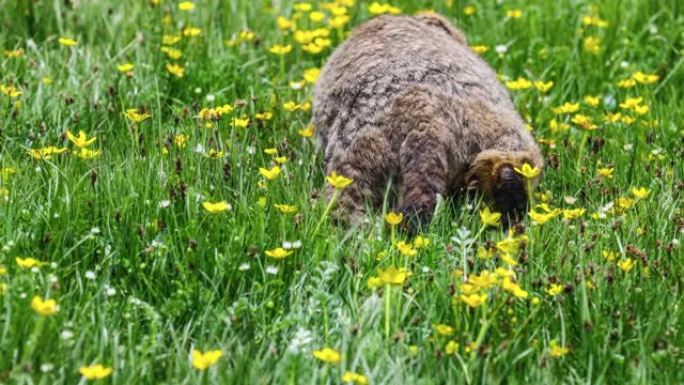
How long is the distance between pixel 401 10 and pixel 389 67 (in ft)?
7.51

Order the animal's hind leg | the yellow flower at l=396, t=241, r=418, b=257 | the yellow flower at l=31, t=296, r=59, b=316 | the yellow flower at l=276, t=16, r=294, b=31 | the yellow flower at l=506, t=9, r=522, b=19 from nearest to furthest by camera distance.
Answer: the yellow flower at l=31, t=296, r=59, b=316 < the yellow flower at l=396, t=241, r=418, b=257 < the animal's hind leg < the yellow flower at l=276, t=16, r=294, b=31 < the yellow flower at l=506, t=9, r=522, b=19

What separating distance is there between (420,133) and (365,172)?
0.89 ft

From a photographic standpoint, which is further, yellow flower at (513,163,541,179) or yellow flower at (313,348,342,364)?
yellow flower at (513,163,541,179)

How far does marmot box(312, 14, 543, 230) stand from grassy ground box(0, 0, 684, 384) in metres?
0.14

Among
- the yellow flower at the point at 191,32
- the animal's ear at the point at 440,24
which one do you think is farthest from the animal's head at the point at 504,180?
the yellow flower at the point at 191,32

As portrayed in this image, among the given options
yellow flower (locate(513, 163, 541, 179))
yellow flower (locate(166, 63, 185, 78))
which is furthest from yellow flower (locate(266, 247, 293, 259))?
yellow flower (locate(166, 63, 185, 78))

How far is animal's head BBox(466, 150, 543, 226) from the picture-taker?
4648 mm

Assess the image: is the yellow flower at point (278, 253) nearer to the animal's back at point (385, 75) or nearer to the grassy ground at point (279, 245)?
the grassy ground at point (279, 245)

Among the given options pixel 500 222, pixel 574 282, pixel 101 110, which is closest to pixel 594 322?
pixel 574 282

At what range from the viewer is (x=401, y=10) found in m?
7.19

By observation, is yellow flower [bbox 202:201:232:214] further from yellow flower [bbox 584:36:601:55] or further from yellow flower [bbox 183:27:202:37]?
yellow flower [bbox 584:36:601:55]

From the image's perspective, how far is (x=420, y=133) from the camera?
4605 millimetres

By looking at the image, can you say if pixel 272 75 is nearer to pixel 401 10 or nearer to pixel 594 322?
pixel 401 10

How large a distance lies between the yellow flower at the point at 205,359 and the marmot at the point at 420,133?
4.33 ft
